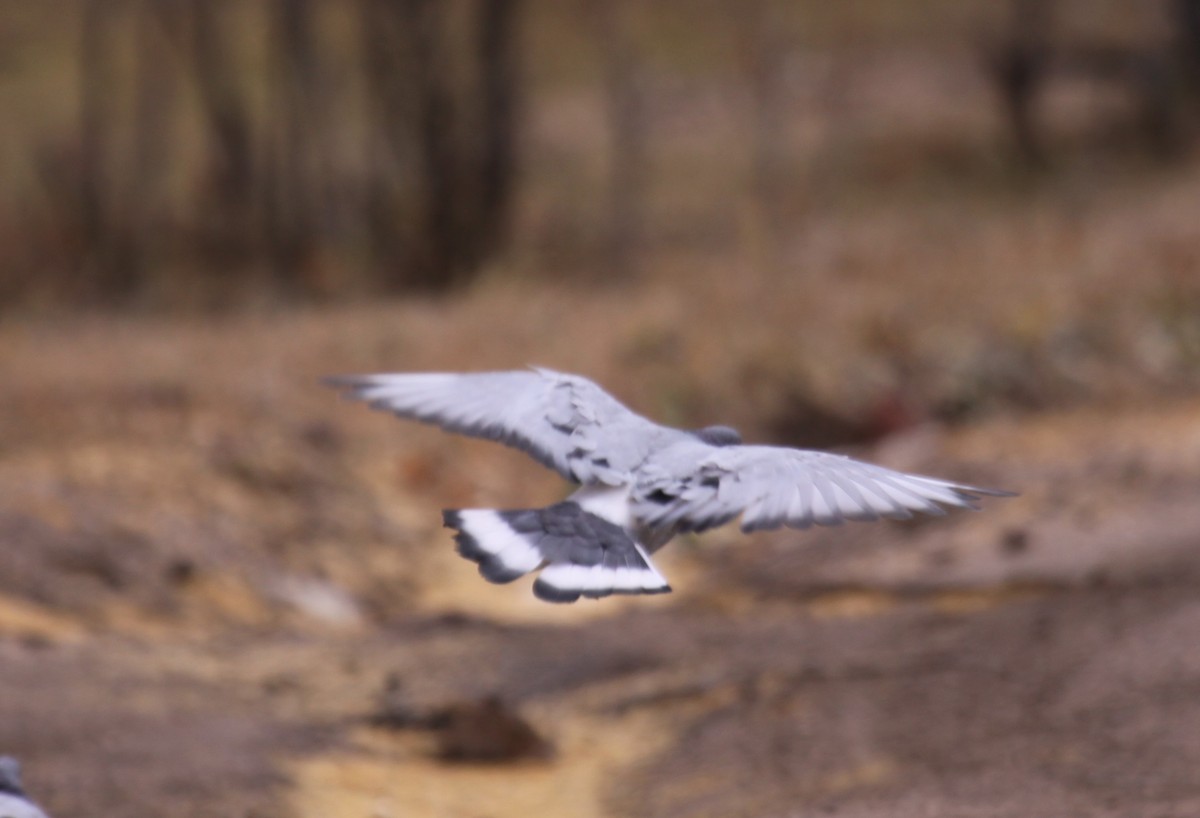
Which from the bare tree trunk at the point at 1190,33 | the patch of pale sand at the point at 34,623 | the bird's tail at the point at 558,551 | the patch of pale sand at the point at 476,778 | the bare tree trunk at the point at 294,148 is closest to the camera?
the bird's tail at the point at 558,551

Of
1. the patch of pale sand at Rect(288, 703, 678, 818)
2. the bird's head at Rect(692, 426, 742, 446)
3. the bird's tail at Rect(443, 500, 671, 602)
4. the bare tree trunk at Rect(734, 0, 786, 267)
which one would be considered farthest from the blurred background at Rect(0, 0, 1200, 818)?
the bird's tail at Rect(443, 500, 671, 602)

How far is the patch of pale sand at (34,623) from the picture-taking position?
4.63 meters

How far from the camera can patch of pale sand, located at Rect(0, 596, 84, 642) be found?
4629 millimetres

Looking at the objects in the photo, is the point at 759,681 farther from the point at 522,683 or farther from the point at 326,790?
the point at 326,790

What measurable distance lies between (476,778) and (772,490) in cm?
160

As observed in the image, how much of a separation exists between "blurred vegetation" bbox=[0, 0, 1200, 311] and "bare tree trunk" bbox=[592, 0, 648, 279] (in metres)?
0.05

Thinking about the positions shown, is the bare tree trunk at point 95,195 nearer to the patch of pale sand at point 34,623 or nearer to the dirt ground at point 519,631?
the dirt ground at point 519,631

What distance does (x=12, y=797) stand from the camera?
2.65m

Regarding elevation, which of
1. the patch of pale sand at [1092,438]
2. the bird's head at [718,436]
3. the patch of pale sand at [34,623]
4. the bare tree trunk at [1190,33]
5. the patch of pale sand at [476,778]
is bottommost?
the patch of pale sand at [476,778]

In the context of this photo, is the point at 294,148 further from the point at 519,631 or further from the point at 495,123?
the point at 519,631

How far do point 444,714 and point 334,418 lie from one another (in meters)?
3.89

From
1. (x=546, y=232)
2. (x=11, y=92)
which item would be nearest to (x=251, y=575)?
(x=546, y=232)

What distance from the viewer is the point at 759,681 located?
4.26 metres

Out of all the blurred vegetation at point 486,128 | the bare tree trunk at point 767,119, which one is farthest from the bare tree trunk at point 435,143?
the bare tree trunk at point 767,119
